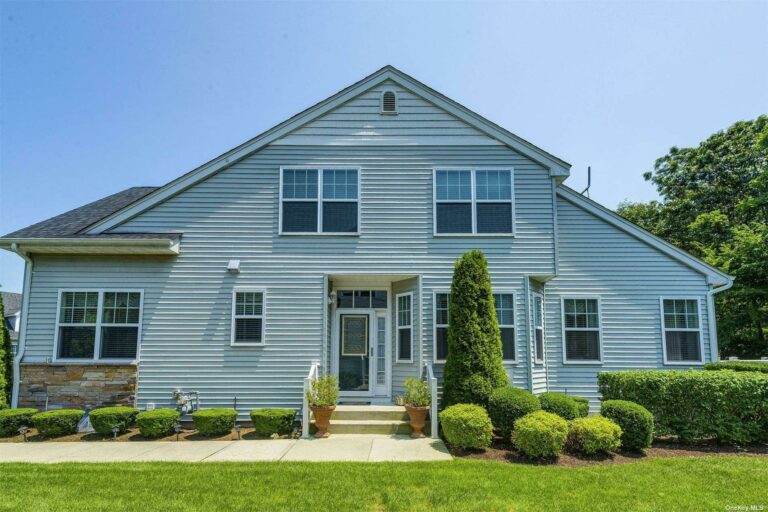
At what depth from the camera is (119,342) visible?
9914 mm

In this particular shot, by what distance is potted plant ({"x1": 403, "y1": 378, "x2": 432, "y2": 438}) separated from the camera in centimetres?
855

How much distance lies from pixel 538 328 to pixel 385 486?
6215 millimetres

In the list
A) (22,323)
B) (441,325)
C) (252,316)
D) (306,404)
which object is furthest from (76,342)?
(441,325)

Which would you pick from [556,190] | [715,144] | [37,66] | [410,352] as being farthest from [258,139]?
[715,144]

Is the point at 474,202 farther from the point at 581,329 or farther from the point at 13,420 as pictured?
the point at 13,420

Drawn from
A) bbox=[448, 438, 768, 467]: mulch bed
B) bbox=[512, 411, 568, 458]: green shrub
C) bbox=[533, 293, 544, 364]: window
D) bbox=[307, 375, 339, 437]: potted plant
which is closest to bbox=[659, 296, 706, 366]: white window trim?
bbox=[533, 293, 544, 364]: window

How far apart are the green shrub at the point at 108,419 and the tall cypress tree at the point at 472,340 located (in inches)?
242

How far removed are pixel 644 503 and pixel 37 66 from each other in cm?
1357

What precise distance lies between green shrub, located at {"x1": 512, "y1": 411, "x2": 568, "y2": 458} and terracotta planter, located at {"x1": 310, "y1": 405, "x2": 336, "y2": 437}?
3.42 meters

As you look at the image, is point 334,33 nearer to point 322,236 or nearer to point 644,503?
point 322,236

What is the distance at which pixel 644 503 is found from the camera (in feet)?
17.0

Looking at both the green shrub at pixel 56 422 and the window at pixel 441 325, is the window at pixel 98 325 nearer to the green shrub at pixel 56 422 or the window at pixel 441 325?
the green shrub at pixel 56 422

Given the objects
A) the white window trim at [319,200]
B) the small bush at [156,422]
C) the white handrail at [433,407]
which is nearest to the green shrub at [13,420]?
the small bush at [156,422]

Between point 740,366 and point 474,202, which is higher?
point 474,202
